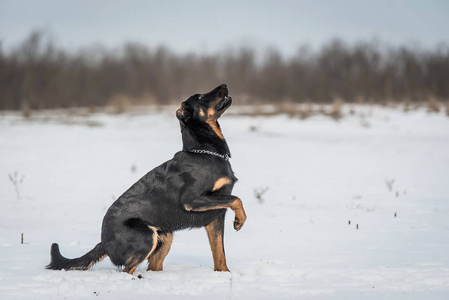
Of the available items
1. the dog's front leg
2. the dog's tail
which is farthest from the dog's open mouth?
the dog's tail

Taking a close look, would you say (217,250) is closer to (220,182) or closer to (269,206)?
(220,182)

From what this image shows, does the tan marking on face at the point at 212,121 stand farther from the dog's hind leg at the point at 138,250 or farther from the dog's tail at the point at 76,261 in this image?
the dog's tail at the point at 76,261

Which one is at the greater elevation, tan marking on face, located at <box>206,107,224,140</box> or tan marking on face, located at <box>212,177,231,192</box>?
tan marking on face, located at <box>206,107,224,140</box>

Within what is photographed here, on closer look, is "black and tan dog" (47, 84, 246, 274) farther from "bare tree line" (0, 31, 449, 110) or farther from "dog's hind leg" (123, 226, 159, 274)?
"bare tree line" (0, 31, 449, 110)

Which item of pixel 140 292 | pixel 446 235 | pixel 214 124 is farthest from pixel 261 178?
pixel 140 292

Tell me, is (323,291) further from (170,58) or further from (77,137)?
(170,58)

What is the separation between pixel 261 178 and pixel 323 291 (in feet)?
20.4

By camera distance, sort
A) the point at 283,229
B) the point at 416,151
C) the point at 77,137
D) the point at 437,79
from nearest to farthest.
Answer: the point at 283,229, the point at 416,151, the point at 77,137, the point at 437,79

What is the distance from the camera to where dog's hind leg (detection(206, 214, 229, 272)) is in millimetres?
4328

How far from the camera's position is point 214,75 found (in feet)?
122

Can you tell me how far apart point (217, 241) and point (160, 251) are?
49cm

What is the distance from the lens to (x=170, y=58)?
121 feet

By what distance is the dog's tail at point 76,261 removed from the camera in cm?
419

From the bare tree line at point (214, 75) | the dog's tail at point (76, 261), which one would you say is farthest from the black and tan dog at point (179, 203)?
the bare tree line at point (214, 75)
